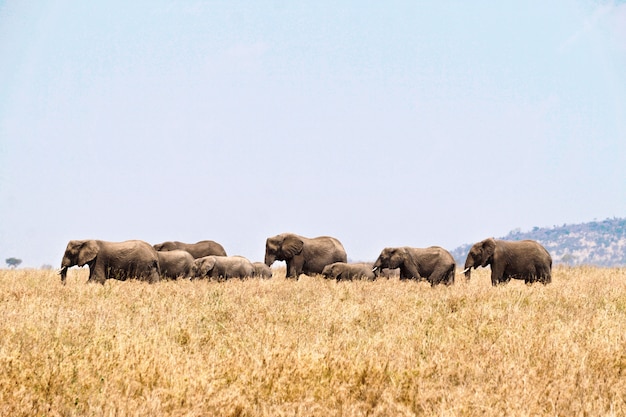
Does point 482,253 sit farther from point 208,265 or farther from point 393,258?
point 208,265

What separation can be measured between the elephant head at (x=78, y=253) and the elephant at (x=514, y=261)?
11.2 meters

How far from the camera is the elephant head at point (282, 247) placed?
1020 inches

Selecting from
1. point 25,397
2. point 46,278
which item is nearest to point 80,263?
point 46,278

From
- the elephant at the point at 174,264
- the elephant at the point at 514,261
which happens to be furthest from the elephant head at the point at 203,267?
the elephant at the point at 514,261

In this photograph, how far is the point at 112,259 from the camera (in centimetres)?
1938

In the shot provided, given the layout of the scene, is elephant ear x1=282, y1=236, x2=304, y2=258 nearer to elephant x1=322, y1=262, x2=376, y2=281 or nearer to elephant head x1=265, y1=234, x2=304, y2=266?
elephant head x1=265, y1=234, x2=304, y2=266

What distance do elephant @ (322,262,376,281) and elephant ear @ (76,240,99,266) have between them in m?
8.30

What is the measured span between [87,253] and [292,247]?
9019 millimetres

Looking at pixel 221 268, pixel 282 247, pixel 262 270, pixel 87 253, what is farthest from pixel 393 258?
pixel 87 253

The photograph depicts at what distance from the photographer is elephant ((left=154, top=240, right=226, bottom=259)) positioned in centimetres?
2645

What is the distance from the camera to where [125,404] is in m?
5.48

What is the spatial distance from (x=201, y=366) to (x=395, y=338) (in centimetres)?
288

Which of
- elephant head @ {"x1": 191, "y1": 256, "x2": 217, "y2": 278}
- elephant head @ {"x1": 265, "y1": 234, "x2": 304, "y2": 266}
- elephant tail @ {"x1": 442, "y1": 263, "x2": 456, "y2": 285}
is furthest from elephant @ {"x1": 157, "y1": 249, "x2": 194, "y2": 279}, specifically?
elephant tail @ {"x1": 442, "y1": 263, "x2": 456, "y2": 285}

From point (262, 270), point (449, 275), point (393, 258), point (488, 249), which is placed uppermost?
point (488, 249)
